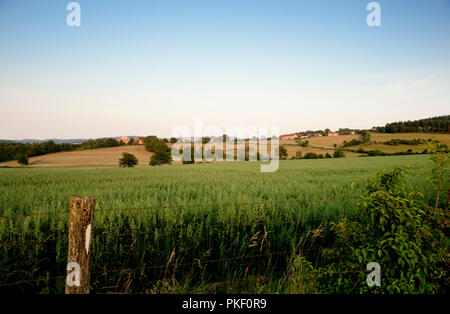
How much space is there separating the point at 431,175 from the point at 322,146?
211 feet

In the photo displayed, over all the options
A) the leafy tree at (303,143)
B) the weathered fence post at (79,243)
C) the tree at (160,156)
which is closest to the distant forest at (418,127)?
the leafy tree at (303,143)

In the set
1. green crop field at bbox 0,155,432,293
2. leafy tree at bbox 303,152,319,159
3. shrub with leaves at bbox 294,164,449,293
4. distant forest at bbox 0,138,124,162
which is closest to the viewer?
shrub with leaves at bbox 294,164,449,293

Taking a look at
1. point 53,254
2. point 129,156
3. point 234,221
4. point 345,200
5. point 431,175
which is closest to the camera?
point 53,254

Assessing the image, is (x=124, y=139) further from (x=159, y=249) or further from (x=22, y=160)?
(x=159, y=249)

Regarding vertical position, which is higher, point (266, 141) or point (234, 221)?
point (266, 141)

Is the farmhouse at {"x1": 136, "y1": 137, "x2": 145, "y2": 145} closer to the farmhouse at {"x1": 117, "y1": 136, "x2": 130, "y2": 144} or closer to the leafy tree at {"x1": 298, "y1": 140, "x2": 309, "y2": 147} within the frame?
the farmhouse at {"x1": 117, "y1": 136, "x2": 130, "y2": 144}

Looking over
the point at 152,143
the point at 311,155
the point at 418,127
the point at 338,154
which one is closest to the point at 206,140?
the point at 152,143

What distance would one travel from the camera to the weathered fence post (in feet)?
7.48

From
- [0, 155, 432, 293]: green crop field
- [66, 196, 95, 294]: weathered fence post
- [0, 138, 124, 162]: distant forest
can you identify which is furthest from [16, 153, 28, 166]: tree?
[66, 196, 95, 294]: weathered fence post

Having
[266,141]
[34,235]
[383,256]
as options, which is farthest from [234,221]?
[266,141]

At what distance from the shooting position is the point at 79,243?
7.54 ft

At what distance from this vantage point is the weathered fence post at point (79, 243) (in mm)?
2281

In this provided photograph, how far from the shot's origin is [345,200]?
6.39 meters

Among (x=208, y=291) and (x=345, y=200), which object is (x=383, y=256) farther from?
(x=345, y=200)
